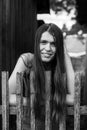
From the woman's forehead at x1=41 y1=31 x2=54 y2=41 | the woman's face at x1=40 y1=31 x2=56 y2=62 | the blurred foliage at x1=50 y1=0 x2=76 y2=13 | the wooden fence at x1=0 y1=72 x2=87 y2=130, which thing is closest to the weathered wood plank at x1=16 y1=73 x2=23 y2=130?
the wooden fence at x1=0 y1=72 x2=87 y2=130

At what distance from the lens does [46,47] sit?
278 cm

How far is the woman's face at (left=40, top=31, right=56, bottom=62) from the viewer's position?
2.79m

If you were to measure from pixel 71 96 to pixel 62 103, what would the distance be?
0.10 meters

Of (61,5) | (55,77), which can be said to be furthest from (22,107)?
(61,5)

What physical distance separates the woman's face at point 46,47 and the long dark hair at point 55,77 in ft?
0.07

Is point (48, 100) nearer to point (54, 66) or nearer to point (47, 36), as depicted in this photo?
point (54, 66)

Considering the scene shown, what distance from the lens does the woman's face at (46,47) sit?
2.79 metres

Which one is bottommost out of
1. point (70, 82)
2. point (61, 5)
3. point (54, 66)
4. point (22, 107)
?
point (22, 107)

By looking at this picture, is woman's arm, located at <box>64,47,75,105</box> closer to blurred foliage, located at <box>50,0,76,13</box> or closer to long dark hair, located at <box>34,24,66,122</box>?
long dark hair, located at <box>34,24,66,122</box>

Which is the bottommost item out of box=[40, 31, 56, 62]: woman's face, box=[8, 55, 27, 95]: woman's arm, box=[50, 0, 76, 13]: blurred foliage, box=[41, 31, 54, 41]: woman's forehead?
box=[8, 55, 27, 95]: woman's arm

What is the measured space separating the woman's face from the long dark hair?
2 centimetres

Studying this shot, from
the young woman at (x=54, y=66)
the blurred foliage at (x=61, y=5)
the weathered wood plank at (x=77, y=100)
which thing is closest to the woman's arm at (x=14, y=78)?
the young woman at (x=54, y=66)

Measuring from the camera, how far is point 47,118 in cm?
275

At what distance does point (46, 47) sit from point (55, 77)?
0.76 ft
